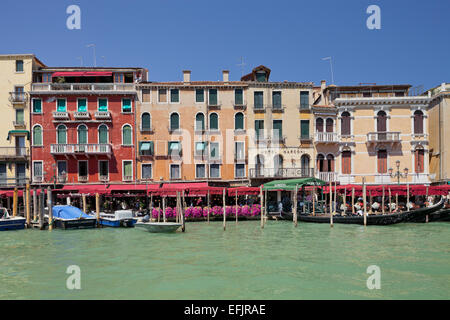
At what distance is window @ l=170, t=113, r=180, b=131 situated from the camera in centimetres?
3381

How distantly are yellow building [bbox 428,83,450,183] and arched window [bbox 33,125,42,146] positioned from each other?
2944cm

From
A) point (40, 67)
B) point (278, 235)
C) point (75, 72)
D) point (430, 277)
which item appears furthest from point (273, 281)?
point (40, 67)

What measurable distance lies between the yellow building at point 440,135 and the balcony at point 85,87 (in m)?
23.2

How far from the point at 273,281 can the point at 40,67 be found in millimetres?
29916

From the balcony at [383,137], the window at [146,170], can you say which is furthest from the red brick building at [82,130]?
the balcony at [383,137]

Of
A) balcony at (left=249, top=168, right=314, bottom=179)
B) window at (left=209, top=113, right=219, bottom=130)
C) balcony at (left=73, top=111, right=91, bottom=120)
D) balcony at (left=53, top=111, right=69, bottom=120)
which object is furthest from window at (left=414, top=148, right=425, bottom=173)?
balcony at (left=53, top=111, right=69, bottom=120)

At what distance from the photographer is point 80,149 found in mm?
32562

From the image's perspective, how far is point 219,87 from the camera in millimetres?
34156

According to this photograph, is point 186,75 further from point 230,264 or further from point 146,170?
point 230,264

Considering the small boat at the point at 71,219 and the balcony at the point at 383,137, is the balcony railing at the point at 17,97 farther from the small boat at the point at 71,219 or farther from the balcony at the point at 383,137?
the balcony at the point at 383,137

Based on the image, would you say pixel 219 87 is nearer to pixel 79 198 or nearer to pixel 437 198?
pixel 79 198

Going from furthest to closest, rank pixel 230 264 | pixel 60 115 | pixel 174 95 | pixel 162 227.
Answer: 1. pixel 174 95
2. pixel 60 115
3. pixel 162 227
4. pixel 230 264

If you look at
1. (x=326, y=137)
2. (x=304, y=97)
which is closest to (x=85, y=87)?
(x=304, y=97)

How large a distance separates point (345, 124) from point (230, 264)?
23105mm
